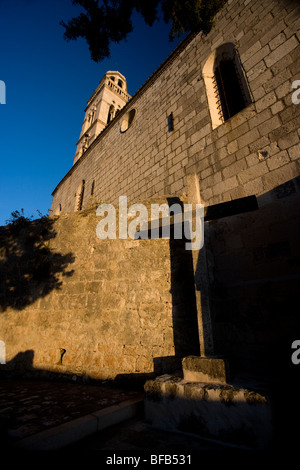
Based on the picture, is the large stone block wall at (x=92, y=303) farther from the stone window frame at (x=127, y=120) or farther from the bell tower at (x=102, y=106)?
the bell tower at (x=102, y=106)

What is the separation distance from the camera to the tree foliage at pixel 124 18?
16.4 feet

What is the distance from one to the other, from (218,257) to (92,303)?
8.35 feet

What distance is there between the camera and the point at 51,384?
314 centimetres

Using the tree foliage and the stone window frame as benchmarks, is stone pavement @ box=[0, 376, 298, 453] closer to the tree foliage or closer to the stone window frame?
the tree foliage

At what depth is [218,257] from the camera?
3.67 meters

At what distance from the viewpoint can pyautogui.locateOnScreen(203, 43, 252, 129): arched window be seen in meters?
4.75

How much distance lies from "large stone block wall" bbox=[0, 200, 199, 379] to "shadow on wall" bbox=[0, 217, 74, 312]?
0.07ft

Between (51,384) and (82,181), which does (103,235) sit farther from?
(82,181)

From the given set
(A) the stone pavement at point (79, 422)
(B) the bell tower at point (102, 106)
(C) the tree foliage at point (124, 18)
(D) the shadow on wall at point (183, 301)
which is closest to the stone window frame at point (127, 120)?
(C) the tree foliage at point (124, 18)

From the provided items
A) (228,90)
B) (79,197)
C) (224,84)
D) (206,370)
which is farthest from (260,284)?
(79,197)

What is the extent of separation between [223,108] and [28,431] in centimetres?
→ 672

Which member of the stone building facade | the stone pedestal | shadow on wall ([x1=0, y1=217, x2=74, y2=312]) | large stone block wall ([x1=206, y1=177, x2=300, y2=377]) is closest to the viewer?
the stone pedestal

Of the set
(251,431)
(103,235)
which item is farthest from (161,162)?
(251,431)

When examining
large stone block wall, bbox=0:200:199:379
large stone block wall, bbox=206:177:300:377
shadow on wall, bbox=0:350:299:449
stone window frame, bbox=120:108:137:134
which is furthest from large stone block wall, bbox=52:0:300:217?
shadow on wall, bbox=0:350:299:449
